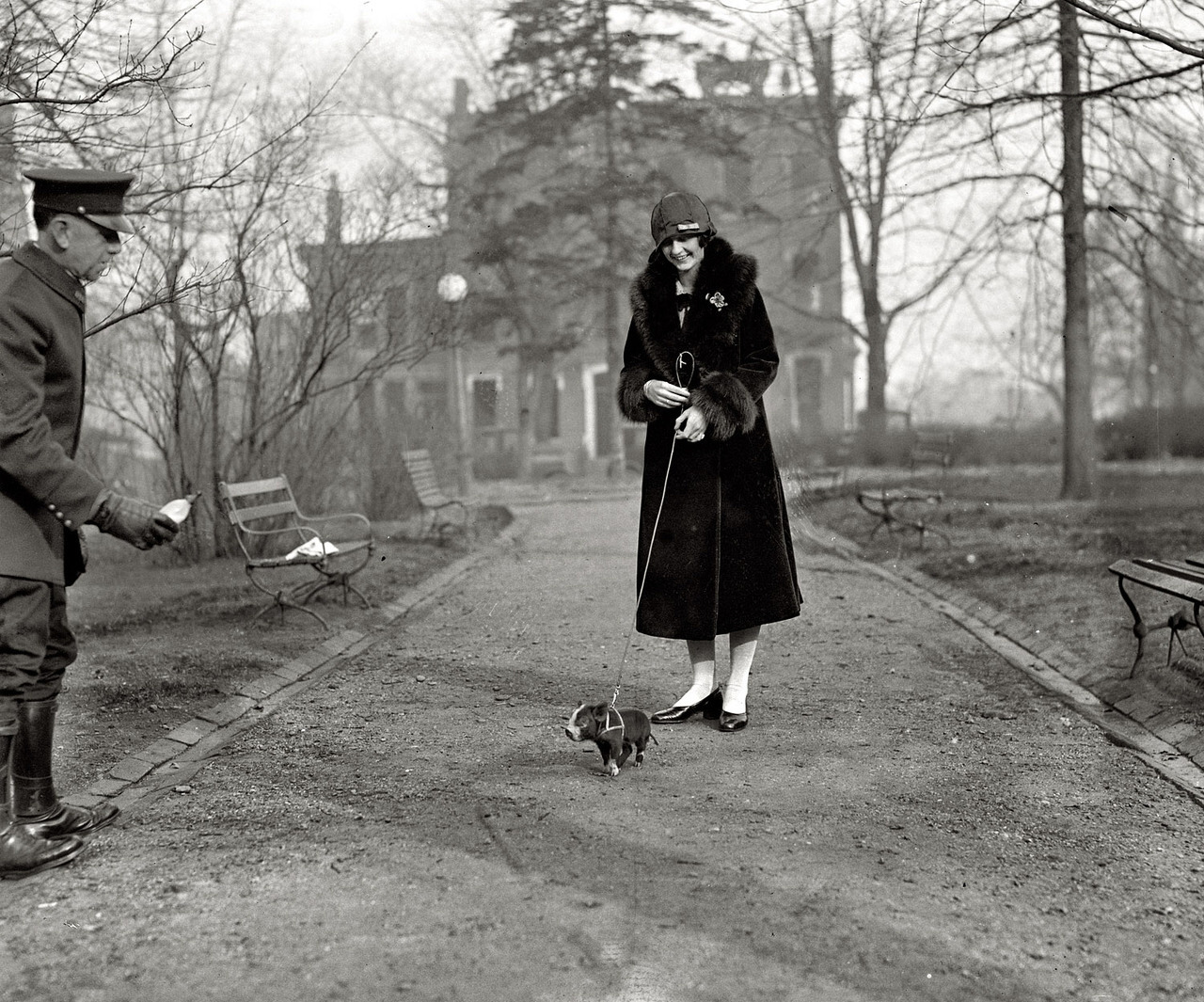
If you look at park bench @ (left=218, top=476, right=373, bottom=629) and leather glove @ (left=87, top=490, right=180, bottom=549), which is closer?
leather glove @ (left=87, top=490, right=180, bottom=549)

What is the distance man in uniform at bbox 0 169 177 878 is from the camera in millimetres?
4160

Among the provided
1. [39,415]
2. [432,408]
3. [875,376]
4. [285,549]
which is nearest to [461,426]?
[432,408]

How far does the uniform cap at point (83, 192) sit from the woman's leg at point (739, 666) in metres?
3.14

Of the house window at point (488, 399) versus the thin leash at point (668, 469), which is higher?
the house window at point (488, 399)

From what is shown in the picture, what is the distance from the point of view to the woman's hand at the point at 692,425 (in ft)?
18.6

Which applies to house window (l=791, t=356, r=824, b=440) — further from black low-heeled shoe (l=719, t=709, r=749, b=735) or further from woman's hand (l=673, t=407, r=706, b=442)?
woman's hand (l=673, t=407, r=706, b=442)

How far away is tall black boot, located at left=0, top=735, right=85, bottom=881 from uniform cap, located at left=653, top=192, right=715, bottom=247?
10.4ft

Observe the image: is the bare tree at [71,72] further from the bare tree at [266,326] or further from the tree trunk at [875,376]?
the tree trunk at [875,376]

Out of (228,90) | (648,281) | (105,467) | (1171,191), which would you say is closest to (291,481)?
(105,467)

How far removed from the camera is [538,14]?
2547 cm

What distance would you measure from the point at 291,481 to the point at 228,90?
20.3 feet

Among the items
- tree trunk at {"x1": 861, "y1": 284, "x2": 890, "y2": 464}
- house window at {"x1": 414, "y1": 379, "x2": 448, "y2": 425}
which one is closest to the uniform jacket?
house window at {"x1": 414, "y1": 379, "x2": 448, "y2": 425}

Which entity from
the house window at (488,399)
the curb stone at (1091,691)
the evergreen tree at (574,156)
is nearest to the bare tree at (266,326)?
the curb stone at (1091,691)

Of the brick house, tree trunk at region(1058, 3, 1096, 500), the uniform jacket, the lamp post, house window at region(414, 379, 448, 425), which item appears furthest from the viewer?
the lamp post
